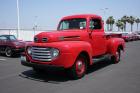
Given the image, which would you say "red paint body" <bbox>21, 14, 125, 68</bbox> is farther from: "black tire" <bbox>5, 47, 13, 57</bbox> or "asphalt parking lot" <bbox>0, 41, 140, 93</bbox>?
"black tire" <bbox>5, 47, 13, 57</bbox>

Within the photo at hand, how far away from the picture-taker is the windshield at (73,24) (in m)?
8.20

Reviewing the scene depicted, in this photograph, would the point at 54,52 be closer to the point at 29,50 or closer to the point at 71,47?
the point at 71,47

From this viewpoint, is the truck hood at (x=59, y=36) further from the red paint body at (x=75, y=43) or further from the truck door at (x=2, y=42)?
the truck door at (x=2, y=42)

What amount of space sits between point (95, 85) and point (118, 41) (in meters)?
4.93

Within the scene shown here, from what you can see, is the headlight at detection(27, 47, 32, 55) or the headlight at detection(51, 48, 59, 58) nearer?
the headlight at detection(51, 48, 59, 58)

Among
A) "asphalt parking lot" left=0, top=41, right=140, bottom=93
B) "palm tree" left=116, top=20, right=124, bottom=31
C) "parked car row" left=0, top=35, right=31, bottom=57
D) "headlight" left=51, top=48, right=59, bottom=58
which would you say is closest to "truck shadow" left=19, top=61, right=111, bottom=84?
"asphalt parking lot" left=0, top=41, right=140, bottom=93

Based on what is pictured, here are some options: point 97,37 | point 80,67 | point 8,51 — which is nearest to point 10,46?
point 8,51

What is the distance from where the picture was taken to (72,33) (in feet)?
24.7

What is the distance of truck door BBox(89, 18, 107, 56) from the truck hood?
649 millimetres

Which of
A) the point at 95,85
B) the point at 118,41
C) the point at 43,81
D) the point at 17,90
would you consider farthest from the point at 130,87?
the point at 118,41

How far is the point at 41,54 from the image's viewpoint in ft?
22.1

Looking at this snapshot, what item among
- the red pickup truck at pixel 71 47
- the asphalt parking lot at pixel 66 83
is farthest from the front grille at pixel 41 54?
the asphalt parking lot at pixel 66 83

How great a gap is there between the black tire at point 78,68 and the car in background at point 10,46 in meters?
6.76

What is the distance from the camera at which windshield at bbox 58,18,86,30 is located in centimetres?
820
